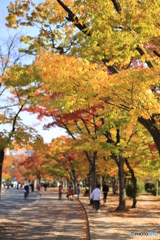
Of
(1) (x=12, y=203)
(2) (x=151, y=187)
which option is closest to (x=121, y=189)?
(1) (x=12, y=203)

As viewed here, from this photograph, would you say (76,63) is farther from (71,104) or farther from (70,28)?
(70,28)

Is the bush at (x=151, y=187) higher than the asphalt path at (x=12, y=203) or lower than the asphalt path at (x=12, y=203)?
higher

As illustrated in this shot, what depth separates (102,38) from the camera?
820cm

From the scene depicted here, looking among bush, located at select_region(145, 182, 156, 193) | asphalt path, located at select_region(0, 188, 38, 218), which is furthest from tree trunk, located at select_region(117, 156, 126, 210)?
bush, located at select_region(145, 182, 156, 193)

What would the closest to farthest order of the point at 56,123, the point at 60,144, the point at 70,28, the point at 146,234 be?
the point at 146,234 → the point at 70,28 → the point at 56,123 → the point at 60,144

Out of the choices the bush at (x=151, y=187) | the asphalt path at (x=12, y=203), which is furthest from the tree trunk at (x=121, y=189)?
the bush at (x=151, y=187)

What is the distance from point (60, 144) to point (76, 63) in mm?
25807

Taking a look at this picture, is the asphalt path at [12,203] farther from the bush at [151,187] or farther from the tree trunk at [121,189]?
the bush at [151,187]

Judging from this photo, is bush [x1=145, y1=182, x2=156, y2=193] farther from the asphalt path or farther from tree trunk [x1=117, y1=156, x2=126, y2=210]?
tree trunk [x1=117, y1=156, x2=126, y2=210]

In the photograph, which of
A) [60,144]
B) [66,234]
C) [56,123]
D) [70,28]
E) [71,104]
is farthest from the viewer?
[60,144]

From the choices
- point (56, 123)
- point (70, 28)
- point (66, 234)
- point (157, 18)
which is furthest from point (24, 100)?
point (56, 123)

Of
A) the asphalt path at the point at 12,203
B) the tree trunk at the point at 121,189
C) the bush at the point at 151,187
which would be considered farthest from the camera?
the bush at the point at 151,187

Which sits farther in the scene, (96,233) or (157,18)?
(96,233)

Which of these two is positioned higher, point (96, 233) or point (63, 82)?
point (63, 82)
